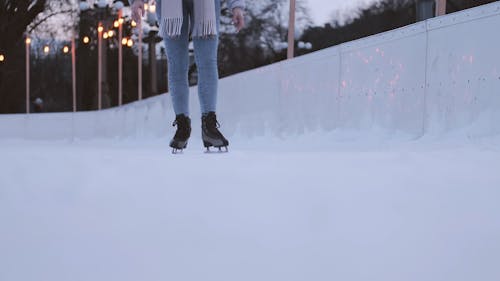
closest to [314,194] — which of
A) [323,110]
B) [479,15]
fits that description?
[479,15]

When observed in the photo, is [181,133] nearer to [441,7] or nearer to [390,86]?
[390,86]

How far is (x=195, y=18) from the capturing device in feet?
16.2

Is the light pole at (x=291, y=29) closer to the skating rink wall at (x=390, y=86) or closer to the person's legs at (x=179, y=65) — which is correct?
the skating rink wall at (x=390, y=86)

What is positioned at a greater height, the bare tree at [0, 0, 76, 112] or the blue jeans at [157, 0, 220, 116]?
the bare tree at [0, 0, 76, 112]

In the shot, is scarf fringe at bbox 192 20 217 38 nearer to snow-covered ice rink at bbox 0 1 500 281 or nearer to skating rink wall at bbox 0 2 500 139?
snow-covered ice rink at bbox 0 1 500 281

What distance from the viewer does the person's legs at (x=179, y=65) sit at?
16.6ft

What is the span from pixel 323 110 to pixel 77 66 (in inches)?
1279

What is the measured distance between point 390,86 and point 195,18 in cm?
263

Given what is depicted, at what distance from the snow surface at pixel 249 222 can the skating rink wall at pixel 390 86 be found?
2531 millimetres

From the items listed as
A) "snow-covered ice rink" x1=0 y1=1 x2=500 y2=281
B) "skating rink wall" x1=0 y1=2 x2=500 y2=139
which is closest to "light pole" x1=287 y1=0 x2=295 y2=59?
"skating rink wall" x1=0 y1=2 x2=500 y2=139

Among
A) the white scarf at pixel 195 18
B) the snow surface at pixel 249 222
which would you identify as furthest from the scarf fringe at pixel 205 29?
the snow surface at pixel 249 222

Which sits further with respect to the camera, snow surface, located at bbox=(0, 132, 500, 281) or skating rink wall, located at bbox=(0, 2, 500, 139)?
skating rink wall, located at bbox=(0, 2, 500, 139)

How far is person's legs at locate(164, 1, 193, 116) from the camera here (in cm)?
506

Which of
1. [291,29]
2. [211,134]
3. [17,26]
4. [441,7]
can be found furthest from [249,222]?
[17,26]
